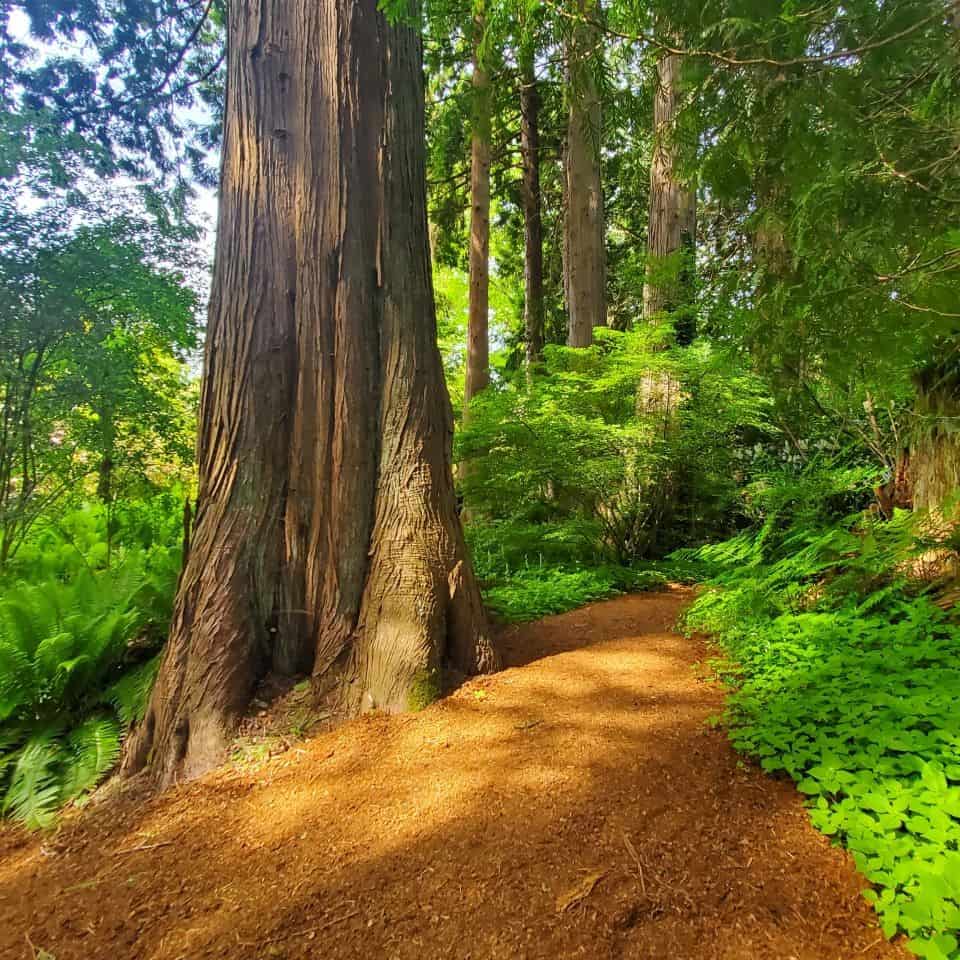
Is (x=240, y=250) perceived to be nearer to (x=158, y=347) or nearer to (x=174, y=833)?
(x=174, y=833)

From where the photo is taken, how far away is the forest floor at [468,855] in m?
1.24

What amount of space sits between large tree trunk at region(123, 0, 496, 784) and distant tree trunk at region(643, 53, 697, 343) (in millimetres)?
3507

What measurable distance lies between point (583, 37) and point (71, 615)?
14.4 ft

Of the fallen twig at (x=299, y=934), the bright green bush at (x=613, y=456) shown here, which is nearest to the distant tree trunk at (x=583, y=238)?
the bright green bush at (x=613, y=456)

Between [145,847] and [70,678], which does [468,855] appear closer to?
[145,847]

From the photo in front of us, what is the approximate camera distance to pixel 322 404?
264 centimetres

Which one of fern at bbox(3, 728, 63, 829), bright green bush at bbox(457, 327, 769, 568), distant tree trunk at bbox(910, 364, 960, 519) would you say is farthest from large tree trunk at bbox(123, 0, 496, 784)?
distant tree trunk at bbox(910, 364, 960, 519)

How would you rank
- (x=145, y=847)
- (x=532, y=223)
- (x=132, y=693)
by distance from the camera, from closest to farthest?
1. (x=145, y=847)
2. (x=132, y=693)
3. (x=532, y=223)

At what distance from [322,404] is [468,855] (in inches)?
80.1

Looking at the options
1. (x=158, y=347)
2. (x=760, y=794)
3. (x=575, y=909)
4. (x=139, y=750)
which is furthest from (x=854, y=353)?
(x=158, y=347)

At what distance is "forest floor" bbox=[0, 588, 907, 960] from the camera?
1.24m

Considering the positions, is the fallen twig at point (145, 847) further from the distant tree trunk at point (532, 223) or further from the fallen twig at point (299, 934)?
the distant tree trunk at point (532, 223)

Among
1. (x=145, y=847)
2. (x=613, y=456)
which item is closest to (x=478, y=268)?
(x=613, y=456)

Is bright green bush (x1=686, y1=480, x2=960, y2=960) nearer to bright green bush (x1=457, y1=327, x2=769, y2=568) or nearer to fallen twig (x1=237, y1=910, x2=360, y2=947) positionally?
fallen twig (x1=237, y1=910, x2=360, y2=947)
